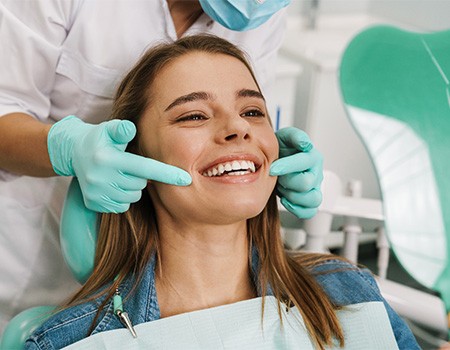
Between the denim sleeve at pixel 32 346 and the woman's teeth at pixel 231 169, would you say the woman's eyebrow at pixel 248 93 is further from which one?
the denim sleeve at pixel 32 346

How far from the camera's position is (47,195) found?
1618mm

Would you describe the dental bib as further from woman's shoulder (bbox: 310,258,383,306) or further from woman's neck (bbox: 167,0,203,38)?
woman's neck (bbox: 167,0,203,38)

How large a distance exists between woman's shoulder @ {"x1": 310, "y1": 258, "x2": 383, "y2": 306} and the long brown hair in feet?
0.09

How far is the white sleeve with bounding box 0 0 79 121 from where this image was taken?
1.41 metres

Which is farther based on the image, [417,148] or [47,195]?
[47,195]

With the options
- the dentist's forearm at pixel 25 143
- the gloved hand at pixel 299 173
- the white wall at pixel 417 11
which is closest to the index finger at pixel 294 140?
the gloved hand at pixel 299 173

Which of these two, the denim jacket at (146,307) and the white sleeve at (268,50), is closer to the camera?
the denim jacket at (146,307)

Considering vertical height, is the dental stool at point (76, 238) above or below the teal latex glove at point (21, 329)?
above

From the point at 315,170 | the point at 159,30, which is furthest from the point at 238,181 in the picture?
the point at 159,30

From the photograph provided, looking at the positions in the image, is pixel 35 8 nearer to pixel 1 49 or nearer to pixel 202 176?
pixel 1 49

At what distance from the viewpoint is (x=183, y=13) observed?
1544 mm

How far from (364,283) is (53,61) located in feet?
2.64

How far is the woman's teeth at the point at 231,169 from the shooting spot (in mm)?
1253

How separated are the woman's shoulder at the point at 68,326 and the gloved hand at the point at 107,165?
0.64 feet
